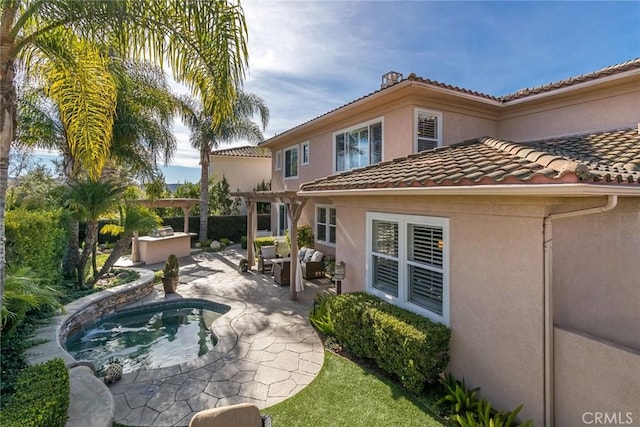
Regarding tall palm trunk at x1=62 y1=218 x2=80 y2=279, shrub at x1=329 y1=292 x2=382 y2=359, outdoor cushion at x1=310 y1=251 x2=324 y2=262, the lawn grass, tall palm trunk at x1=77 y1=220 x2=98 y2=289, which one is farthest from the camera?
outdoor cushion at x1=310 y1=251 x2=324 y2=262

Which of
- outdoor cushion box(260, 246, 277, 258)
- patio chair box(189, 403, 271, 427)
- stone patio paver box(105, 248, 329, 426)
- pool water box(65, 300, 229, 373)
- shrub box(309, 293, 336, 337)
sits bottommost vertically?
pool water box(65, 300, 229, 373)

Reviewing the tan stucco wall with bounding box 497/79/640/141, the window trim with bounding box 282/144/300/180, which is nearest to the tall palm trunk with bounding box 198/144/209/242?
the window trim with bounding box 282/144/300/180

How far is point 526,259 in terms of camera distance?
5328 mm

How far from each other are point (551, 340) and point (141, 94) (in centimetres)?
1833

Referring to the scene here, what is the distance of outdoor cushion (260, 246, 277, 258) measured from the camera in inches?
704

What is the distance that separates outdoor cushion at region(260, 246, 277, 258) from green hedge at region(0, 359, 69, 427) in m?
12.6

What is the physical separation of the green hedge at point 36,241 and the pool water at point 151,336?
89.2 inches

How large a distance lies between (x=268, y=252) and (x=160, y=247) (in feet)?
24.2

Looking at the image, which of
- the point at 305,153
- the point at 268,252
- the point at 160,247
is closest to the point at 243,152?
the point at 160,247

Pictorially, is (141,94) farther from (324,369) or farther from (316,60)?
(324,369)

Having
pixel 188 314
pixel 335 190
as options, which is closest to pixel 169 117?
pixel 188 314

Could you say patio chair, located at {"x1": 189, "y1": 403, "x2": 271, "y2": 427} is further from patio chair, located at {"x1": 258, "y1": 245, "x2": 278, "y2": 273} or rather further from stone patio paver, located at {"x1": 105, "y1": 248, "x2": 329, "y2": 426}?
patio chair, located at {"x1": 258, "y1": 245, "x2": 278, "y2": 273}

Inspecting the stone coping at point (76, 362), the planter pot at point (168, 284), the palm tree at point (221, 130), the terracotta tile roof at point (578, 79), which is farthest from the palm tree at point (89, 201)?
the terracotta tile roof at point (578, 79)

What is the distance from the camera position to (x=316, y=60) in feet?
44.7
